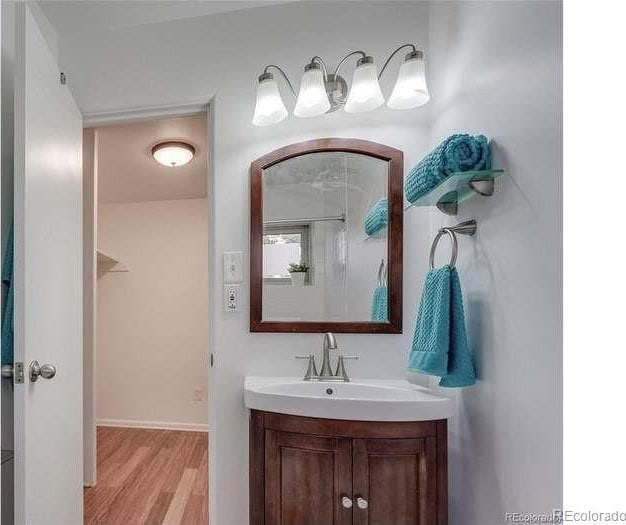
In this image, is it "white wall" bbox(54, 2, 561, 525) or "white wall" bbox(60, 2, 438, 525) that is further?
"white wall" bbox(60, 2, 438, 525)

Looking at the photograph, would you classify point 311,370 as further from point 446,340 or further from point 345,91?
point 345,91

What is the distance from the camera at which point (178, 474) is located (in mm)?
2141

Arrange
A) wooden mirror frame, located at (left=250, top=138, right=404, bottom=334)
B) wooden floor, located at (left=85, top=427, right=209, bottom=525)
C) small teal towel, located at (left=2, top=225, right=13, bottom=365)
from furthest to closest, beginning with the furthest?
wooden floor, located at (left=85, top=427, right=209, bottom=525)
wooden mirror frame, located at (left=250, top=138, right=404, bottom=334)
small teal towel, located at (left=2, top=225, right=13, bottom=365)

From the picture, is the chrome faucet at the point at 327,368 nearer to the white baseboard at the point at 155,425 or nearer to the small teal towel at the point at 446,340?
the small teal towel at the point at 446,340

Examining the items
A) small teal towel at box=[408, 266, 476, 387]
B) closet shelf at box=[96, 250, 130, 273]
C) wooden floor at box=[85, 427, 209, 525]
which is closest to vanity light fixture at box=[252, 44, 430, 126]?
small teal towel at box=[408, 266, 476, 387]

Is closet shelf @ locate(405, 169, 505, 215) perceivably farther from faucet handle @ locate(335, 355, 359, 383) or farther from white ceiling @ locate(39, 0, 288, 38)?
white ceiling @ locate(39, 0, 288, 38)

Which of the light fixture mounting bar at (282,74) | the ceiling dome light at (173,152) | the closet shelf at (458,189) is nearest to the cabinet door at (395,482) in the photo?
the closet shelf at (458,189)

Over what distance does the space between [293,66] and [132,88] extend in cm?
74

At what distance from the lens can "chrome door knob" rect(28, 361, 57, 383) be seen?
3.35 ft

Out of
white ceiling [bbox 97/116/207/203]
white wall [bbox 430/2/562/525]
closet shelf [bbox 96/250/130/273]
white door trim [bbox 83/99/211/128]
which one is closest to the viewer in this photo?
white wall [bbox 430/2/562/525]

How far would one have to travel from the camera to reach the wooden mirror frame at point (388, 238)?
135 cm

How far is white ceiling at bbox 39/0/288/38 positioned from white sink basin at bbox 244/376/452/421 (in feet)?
5.35
